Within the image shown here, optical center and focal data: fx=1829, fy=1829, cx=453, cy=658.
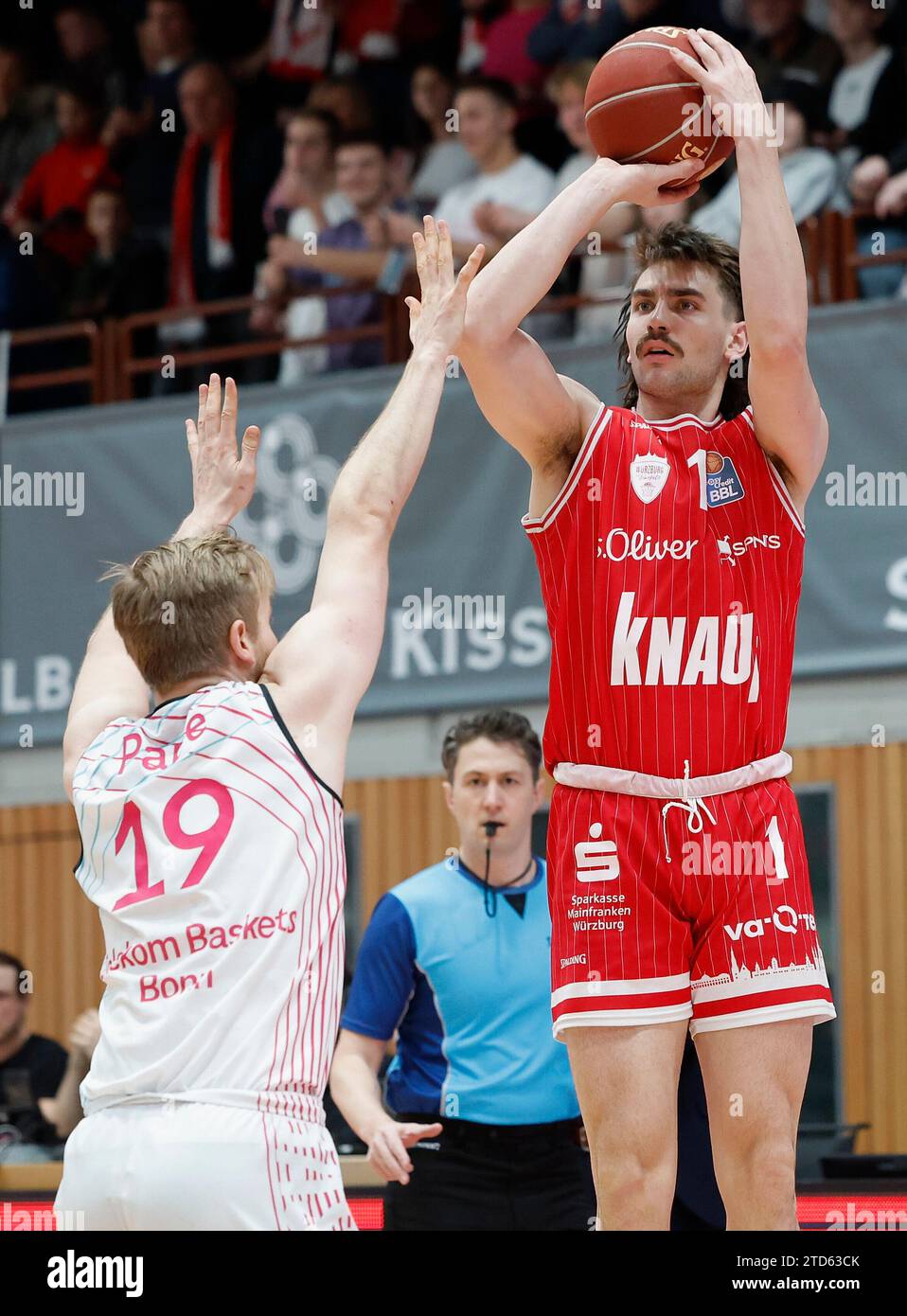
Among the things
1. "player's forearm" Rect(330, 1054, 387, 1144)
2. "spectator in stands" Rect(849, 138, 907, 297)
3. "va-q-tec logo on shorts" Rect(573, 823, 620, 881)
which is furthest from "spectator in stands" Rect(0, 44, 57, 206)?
"va-q-tec logo on shorts" Rect(573, 823, 620, 881)

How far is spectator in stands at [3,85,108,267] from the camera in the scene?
12312mm

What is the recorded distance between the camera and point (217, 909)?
307 cm

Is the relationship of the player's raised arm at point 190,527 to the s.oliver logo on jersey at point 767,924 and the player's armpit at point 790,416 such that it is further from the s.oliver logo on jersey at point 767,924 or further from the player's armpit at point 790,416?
the s.oliver logo on jersey at point 767,924

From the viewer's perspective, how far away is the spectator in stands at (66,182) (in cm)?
1231

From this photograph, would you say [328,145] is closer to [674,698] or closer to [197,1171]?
[674,698]

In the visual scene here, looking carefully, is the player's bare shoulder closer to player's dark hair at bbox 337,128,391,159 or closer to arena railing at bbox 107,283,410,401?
arena railing at bbox 107,283,410,401

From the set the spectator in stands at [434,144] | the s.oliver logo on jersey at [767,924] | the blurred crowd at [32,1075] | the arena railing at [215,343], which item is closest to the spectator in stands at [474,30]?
the spectator in stands at [434,144]

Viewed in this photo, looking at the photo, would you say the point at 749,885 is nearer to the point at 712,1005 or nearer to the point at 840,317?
the point at 712,1005

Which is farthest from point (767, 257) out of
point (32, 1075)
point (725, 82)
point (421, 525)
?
point (32, 1075)

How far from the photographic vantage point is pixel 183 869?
309 cm

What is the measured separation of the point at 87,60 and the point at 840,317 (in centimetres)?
720

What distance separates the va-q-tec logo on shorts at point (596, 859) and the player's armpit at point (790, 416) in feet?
2.91

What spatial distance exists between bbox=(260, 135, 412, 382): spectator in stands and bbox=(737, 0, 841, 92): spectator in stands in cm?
216
